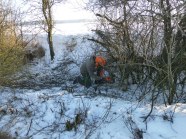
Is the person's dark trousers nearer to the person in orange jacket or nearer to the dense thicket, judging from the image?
the person in orange jacket

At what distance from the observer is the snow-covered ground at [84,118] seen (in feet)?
25.9

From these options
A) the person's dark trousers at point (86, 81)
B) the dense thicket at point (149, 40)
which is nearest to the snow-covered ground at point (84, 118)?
the dense thicket at point (149, 40)

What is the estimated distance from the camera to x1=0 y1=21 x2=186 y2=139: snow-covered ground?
25.9 ft

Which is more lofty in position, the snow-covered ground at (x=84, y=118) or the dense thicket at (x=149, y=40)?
the dense thicket at (x=149, y=40)

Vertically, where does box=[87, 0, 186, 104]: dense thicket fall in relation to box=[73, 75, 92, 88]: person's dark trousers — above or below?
above

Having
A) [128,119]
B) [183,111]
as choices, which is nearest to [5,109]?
[128,119]

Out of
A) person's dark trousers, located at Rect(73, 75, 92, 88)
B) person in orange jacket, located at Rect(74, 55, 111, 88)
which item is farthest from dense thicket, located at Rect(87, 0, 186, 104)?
person's dark trousers, located at Rect(73, 75, 92, 88)

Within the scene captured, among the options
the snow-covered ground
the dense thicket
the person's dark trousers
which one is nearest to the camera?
the snow-covered ground

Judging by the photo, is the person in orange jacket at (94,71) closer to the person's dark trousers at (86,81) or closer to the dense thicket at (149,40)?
the person's dark trousers at (86,81)

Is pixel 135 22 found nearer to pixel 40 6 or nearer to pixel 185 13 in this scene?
pixel 185 13

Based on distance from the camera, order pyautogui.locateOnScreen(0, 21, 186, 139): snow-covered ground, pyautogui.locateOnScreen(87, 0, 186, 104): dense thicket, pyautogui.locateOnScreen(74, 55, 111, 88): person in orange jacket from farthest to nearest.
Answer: pyautogui.locateOnScreen(74, 55, 111, 88): person in orange jacket < pyautogui.locateOnScreen(87, 0, 186, 104): dense thicket < pyautogui.locateOnScreen(0, 21, 186, 139): snow-covered ground

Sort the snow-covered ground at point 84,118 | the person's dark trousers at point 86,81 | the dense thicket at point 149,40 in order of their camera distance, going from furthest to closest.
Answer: the person's dark trousers at point 86,81
the dense thicket at point 149,40
the snow-covered ground at point 84,118

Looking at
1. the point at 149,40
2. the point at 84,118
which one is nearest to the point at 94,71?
the point at 149,40

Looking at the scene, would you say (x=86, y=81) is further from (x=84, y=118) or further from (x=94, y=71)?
(x=84, y=118)
